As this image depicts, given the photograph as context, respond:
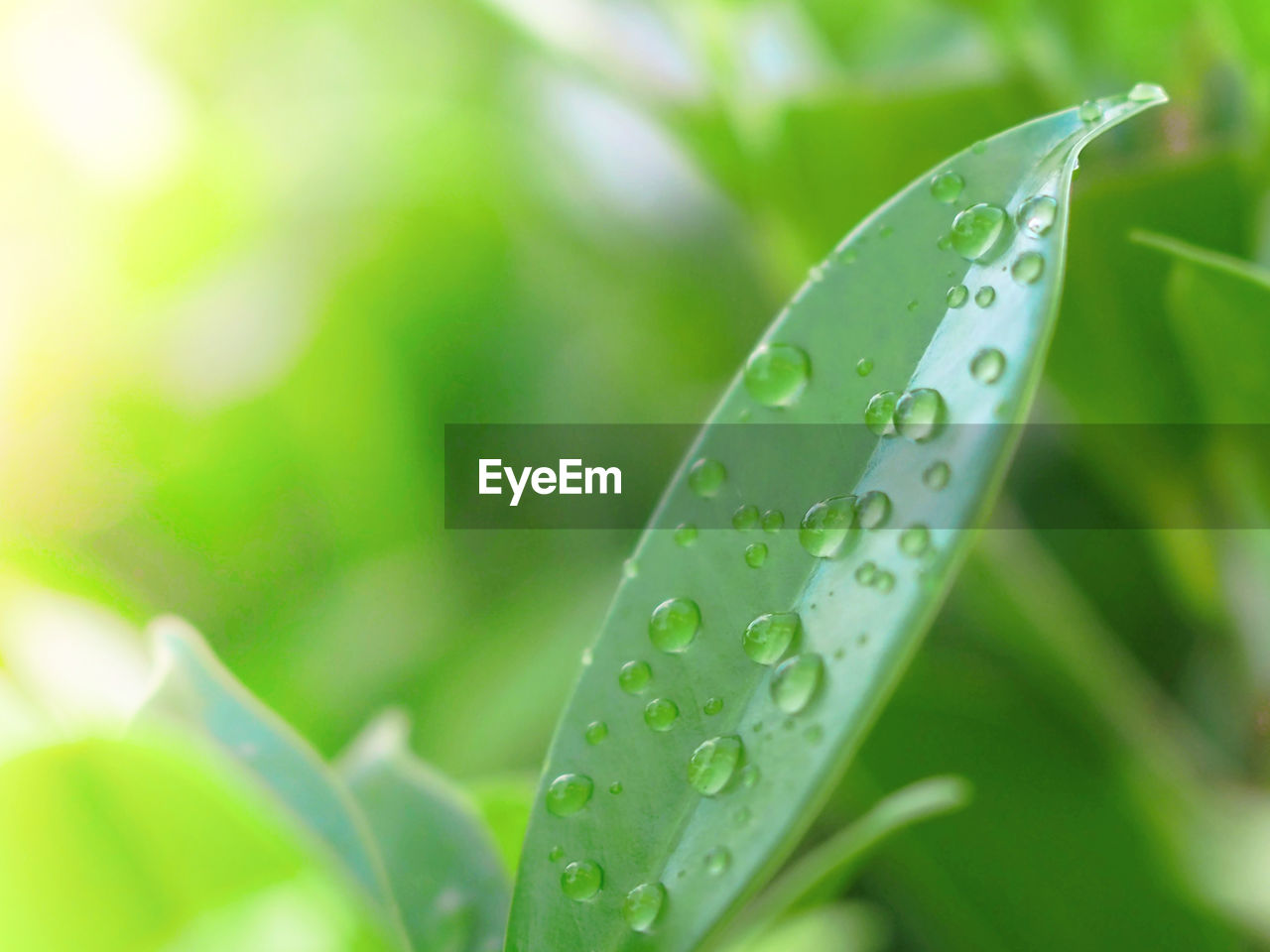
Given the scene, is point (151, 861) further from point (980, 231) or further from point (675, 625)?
point (980, 231)

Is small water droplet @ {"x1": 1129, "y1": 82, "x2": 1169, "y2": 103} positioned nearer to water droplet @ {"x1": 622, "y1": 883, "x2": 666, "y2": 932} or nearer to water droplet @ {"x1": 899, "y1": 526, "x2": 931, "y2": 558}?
water droplet @ {"x1": 899, "y1": 526, "x2": 931, "y2": 558}

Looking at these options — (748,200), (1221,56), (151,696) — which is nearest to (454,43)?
(748,200)

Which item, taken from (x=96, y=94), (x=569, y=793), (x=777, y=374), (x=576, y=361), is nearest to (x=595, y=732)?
(x=569, y=793)

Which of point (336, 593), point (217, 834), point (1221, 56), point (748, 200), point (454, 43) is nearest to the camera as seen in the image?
point (217, 834)

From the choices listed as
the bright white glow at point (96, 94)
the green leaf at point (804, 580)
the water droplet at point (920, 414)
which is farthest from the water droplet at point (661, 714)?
the bright white glow at point (96, 94)

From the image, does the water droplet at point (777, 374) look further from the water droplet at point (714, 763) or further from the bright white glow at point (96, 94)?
the bright white glow at point (96, 94)

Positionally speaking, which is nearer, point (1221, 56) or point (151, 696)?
point (151, 696)

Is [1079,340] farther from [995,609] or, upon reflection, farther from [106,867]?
[106,867]
